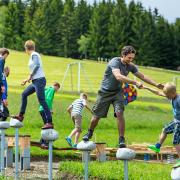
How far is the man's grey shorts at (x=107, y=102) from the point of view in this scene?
12297 mm

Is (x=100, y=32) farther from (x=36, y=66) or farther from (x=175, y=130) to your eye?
(x=175, y=130)

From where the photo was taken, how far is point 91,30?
140875 mm

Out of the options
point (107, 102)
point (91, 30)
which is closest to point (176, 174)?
point (107, 102)

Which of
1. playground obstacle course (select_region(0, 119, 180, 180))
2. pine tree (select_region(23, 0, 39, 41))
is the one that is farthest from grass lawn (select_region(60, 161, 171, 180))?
pine tree (select_region(23, 0, 39, 41))

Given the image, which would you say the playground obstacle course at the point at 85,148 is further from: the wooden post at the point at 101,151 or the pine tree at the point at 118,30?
the pine tree at the point at 118,30

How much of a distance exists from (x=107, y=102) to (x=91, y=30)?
129m

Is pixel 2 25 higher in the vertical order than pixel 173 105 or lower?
higher

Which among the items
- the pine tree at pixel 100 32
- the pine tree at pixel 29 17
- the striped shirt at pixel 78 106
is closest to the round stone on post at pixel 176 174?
the striped shirt at pixel 78 106

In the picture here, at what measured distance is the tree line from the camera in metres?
131

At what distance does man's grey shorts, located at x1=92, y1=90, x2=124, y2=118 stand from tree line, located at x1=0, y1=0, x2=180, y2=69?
381ft

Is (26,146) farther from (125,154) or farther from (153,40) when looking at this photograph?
(153,40)

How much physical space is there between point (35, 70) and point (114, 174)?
3.55 metres

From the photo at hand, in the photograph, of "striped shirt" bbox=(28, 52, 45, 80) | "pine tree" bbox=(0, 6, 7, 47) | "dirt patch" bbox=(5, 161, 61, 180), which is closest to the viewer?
"dirt patch" bbox=(5, 161, 61, 180)

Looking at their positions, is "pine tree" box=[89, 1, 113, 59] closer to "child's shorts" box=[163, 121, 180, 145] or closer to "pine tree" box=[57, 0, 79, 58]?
"pine tree" box=[57, 0, 79, 58]
